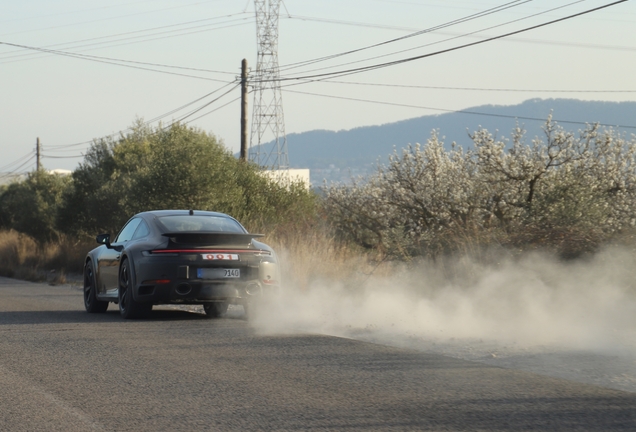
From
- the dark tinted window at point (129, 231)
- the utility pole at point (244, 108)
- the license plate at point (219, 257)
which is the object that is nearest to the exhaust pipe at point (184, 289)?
the license plate at point (219, 257)

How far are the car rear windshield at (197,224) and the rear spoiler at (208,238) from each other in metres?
0.33

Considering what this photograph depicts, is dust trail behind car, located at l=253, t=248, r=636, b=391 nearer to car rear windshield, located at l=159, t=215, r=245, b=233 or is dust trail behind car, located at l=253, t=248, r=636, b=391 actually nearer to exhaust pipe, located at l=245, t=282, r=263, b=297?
exhaust pipe, located at l=245, t=282, r=263, b=297

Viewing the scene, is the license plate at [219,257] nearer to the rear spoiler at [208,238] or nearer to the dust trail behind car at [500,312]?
the rear spoiler at [208,238]

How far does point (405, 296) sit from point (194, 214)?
404 centimetres

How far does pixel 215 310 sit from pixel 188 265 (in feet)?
5.26

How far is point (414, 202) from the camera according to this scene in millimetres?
19688

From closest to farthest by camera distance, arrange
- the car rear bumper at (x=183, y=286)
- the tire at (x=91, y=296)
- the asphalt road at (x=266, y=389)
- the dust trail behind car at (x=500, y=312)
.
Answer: the asphalt road at (x=266, y=389) < the dust trail behind car at (x=500, y=312) < the car rear bumper at (x=183, y=286) < the tire at (x=91, y=296)

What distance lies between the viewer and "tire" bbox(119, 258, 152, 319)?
12.0 m

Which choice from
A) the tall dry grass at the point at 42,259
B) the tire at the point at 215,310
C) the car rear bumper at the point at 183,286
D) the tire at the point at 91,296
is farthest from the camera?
the tall dry grass at the point at 42,259

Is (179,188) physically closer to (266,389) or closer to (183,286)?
(183,286)

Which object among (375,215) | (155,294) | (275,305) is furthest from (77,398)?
(375,215)

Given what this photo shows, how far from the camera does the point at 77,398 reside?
6.60 metres

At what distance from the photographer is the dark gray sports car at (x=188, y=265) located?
1161 centimetres

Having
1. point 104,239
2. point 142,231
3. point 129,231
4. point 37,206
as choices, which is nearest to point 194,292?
point 142,231
